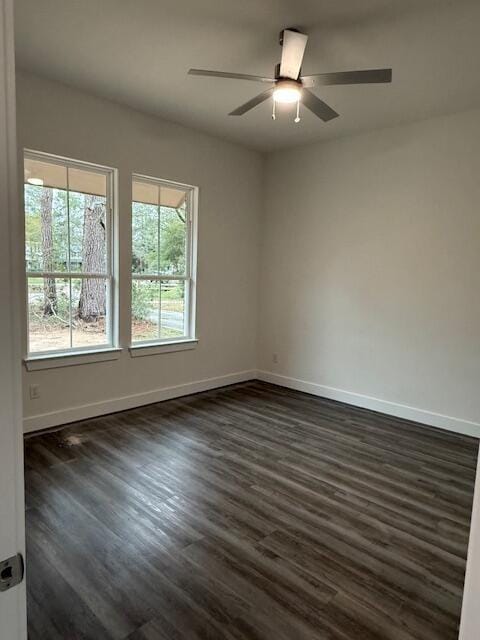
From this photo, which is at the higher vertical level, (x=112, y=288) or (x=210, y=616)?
(x=112, y=288)

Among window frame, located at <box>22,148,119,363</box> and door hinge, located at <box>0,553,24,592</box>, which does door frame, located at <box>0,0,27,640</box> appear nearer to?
door hinge, located at <box>0,553,24,592</box>

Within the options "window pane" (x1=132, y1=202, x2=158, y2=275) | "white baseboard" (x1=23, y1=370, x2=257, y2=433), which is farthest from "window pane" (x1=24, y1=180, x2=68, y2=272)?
"white baseboard" (x1=23, y1=370, x2=257, y2=433)

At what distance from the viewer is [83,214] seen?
3881mm

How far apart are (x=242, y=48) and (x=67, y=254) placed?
2.25m

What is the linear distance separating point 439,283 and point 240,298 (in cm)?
239

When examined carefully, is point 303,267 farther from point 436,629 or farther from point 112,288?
point 436,629

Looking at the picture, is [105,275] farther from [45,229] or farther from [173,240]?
[173,240]

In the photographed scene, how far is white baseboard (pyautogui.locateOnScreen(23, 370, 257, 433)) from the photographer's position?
12.1 ft

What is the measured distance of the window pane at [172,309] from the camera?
464cm

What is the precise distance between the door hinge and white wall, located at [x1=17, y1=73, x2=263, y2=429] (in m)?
3.26

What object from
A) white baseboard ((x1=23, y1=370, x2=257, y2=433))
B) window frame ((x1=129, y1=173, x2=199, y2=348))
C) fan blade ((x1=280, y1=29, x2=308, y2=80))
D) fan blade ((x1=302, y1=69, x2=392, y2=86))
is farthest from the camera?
window frame ((x1=129, y1=173, x2=199, y2=348))

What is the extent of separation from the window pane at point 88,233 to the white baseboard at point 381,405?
8.81 ft

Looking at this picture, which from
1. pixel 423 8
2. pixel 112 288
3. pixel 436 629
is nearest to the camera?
pixel 436 629

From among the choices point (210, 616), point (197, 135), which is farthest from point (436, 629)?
point (197, 135)
